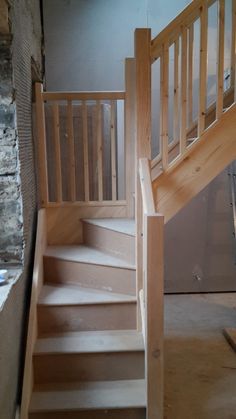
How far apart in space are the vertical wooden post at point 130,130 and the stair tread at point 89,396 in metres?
1.44

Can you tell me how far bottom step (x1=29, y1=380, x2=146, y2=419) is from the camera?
204cm

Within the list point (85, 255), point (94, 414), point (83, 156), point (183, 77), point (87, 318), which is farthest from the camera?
point (83, 156)

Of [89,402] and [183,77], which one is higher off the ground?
[183,77]

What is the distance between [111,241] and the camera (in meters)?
2.86

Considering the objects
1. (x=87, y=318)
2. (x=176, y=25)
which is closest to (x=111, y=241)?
(x=87, y=318)

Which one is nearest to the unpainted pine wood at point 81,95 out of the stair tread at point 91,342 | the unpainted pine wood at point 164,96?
the unpainted pine wood at point 164,96

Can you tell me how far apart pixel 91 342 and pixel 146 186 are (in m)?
1.02

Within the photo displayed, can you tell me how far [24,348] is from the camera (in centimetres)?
233

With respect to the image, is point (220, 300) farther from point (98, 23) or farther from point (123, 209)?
point (98, 23)

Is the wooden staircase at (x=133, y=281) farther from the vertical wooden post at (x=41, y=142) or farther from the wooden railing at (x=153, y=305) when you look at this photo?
the vertical wooden post at (x=41, y=142)

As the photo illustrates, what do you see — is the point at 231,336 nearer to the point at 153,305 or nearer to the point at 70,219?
the point at 153,305

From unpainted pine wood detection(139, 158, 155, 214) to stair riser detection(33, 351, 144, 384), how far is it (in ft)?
2.99

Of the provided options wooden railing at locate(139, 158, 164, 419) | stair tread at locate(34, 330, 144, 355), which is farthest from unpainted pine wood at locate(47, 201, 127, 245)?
wooden railing at locate(139, 158, 164, 419)

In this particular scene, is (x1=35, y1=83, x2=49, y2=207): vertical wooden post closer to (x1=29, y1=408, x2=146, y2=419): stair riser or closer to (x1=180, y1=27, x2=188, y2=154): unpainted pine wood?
(x1=180, y1=27, x2=188, y2=154): unpainted pine wood
